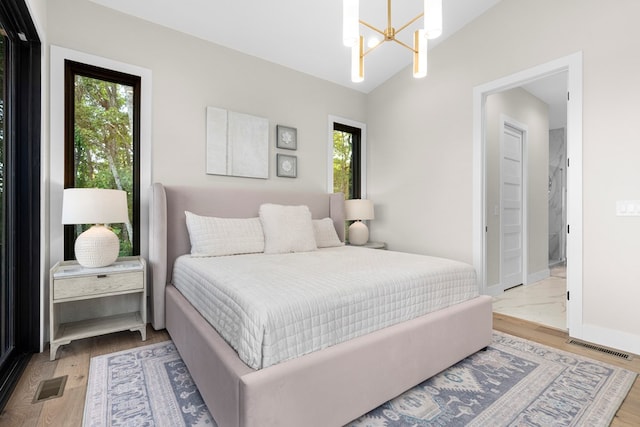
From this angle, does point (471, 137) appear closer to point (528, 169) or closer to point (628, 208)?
point (628, 208)

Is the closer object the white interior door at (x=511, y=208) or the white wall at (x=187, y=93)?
the white wall at (x=187, y=93)

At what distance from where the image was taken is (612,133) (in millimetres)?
2383

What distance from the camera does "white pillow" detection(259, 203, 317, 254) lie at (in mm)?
2920

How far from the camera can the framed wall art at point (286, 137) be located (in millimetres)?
3600

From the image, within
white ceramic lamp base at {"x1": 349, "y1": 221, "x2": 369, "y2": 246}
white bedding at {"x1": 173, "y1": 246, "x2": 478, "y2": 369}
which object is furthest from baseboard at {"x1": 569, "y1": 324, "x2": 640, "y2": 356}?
white ceramic lamp base at {"x1": 349, "y1": 221, "x2": 369, "y2": 246}

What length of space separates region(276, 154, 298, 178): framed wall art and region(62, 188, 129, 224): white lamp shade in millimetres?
1729

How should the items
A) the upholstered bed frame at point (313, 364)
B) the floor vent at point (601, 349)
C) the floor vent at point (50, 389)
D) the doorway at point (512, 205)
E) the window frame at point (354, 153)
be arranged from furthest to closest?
the window frame at point (354, 153) < the doorway at point (512, 205) < the floor vent at point (601, 349) < the floor vent at point (50, 389) < the upholstered bed frame at point (313, 364)

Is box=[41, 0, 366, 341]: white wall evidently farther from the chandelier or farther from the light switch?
the light switch

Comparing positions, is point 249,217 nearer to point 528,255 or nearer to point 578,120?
point 578,120

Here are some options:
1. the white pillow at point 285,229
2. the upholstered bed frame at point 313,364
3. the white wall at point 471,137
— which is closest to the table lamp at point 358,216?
the white wall at point 471,137

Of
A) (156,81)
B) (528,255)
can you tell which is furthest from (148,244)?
(528,255)

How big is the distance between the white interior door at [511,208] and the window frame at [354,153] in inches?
67.7

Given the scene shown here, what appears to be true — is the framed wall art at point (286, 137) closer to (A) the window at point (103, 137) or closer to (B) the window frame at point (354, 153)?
(B) the window frame at point (354, 153)

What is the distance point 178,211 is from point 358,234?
2.14m
